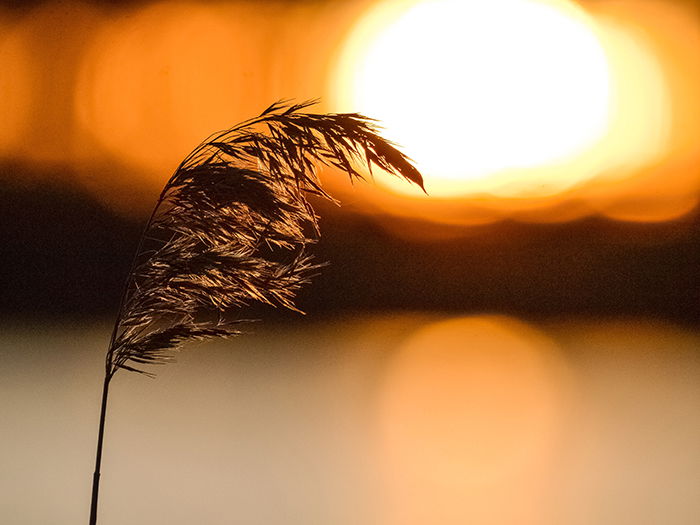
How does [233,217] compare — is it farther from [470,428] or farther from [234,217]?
[470,428]

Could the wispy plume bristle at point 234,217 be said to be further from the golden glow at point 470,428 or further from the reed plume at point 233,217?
the golden glow at point 470,428

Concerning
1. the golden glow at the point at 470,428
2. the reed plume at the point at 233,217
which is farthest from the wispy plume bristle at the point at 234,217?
the golden glow at the point at 470,428

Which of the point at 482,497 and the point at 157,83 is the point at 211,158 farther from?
the point at 157,83

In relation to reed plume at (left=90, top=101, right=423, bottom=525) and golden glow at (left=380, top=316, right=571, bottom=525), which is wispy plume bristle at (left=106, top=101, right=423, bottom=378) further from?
golden glow at (left=380, top=316, right=571, bottom=525)

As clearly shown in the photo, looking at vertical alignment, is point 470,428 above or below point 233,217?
above

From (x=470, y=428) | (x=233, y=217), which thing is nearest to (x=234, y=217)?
(x=233, y=217)

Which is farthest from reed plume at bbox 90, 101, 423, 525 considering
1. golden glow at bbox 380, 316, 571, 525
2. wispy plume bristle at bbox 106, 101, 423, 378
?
golden glow at bbox 380, 316, 571, 525
